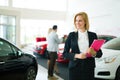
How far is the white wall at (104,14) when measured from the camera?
11.0 meters

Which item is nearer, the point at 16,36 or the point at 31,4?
the point at 16,36

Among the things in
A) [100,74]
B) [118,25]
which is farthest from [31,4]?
[100,74]

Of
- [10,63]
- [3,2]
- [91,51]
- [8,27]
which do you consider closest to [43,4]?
[3,2]

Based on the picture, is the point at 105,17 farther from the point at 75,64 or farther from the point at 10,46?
the point at 75,64

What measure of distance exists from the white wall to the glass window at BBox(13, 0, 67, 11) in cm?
302

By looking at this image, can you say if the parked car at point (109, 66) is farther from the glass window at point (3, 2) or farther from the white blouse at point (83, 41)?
the glass window at point (3, 2)

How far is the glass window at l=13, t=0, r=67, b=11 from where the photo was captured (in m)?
15.9

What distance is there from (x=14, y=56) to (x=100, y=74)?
2.27m

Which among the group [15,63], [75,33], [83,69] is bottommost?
[15,63]

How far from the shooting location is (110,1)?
38.0 feet

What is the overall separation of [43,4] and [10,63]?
13.0 metres

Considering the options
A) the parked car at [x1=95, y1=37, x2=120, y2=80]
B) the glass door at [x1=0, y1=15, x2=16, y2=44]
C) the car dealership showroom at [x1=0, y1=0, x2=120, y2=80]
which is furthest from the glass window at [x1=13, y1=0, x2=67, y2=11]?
the parked car at [x1=95, y1=37, x2=120, y2=80]

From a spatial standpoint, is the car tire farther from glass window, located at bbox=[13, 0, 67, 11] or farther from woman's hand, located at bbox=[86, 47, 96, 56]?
glass window, located at bbox=[13, 0, 67, 11]

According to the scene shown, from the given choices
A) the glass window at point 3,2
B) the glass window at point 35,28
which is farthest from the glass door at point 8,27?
the glass window at point 35,28
